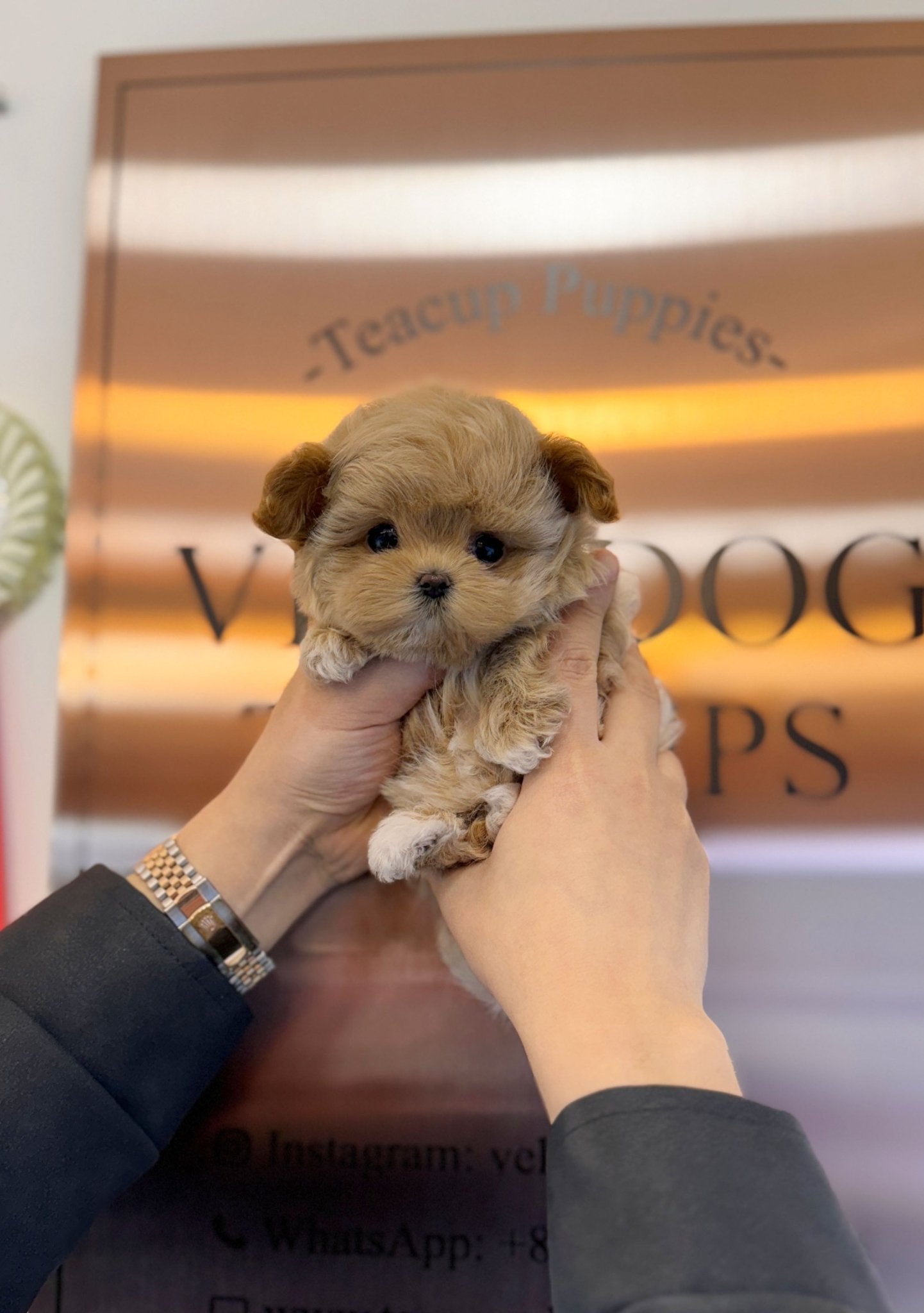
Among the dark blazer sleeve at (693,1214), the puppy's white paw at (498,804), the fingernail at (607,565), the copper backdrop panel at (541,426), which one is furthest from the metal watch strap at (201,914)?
the fingernail at (607,565)

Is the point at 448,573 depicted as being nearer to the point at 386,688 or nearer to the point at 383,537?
the point at 383,537

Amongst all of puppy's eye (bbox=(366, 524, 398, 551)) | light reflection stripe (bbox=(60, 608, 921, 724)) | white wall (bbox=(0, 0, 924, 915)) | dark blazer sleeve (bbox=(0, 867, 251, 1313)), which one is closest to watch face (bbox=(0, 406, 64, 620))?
white wall (bbox=(0, 0, 924, 915))

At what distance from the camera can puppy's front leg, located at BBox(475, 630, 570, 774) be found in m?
0.83

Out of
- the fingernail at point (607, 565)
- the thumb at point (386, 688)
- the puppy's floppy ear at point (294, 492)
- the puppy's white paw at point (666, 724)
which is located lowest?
the puppy's white paw at point (666, 724)

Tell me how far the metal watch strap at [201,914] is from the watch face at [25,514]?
537mm

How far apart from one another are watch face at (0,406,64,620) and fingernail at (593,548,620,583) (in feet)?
2.89

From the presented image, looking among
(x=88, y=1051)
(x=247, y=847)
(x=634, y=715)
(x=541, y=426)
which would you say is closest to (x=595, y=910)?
(x=634, y=715)

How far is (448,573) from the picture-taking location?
0.75 metres

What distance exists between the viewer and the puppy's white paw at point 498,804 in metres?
0.86

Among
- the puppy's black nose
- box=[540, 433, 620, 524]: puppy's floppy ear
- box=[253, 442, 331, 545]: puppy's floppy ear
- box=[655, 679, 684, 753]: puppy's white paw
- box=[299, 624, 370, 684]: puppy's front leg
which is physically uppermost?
box=[540, 433, 620, 524]: puppy's floppy ear

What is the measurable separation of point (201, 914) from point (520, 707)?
490 millimetres

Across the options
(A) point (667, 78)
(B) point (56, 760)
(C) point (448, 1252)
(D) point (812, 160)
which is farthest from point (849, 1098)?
(A) point (667, 78)

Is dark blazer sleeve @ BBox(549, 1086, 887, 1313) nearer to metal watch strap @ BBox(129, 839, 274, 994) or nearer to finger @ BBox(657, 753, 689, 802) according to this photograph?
finger @ BBox(657, 753, 689, 802)

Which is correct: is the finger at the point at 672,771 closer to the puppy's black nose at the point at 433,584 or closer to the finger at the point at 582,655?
the finger at the point at 582,655
